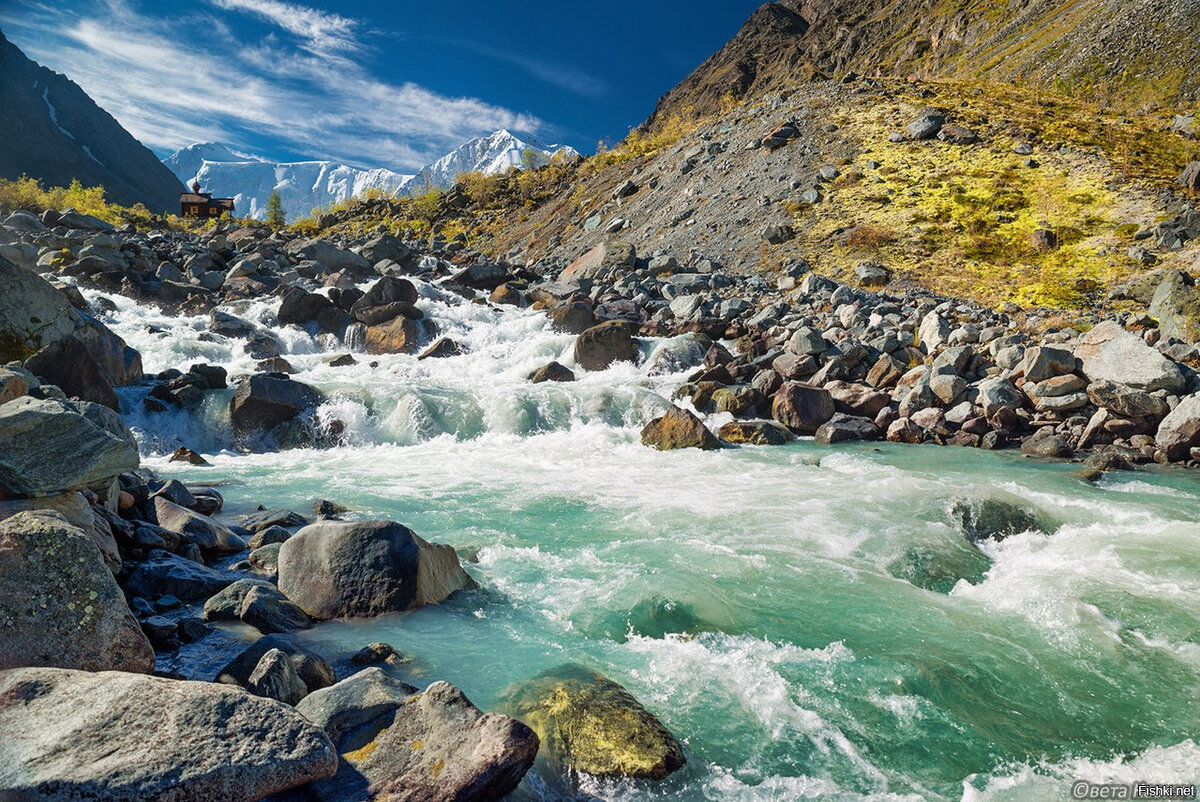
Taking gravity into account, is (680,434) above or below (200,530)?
above

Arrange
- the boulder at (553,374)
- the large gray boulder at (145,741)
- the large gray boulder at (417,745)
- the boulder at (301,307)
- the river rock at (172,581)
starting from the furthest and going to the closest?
1. the boulder at (301,307)
2. the boulder at (553,374)
3. the river rock at (172,581)
4. the large gray boulder at (417,745)
5. the large gray boulder at (145,741)

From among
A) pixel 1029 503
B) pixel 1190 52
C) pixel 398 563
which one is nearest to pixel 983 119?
pixel 1190 52

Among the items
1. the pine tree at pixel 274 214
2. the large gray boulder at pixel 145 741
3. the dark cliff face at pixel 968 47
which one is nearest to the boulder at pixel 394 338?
the large gray boulder at pixel 145 741

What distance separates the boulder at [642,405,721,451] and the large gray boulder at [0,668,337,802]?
11623mm

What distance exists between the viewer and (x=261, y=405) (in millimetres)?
15172

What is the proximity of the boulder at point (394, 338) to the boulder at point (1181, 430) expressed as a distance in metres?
20.8

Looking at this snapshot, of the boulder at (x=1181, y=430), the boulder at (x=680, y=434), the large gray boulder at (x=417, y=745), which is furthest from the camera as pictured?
the boulder at (x=680, y=434)

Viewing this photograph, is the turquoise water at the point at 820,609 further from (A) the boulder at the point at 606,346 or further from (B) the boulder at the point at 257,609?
(A) the boulder at the point at 606,346

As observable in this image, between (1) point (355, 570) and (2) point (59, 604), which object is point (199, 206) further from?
(2) point (59, 604)

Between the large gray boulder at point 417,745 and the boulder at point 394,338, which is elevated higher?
the boulder at point 394,338

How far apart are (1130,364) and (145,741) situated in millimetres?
16479

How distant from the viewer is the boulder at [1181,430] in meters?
11.9

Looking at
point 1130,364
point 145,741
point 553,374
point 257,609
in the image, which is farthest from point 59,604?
point 1130,364

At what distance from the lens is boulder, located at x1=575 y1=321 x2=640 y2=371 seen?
20.4 metres
